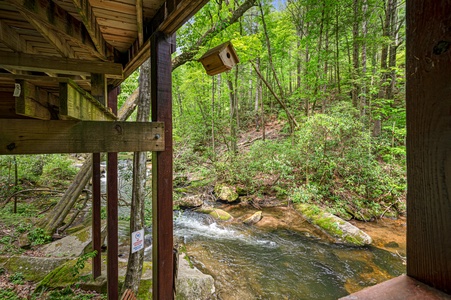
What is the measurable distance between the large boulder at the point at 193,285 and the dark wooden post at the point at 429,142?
4.09 m

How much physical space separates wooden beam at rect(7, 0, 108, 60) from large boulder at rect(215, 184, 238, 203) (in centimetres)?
733

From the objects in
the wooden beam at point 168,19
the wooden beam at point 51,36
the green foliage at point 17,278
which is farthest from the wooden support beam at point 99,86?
the green foliage at point 17,278

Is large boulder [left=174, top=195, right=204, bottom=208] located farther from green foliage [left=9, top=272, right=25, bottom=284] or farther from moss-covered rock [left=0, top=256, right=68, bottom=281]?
green foliage [left=9, top=272, right=25, bottom=284]

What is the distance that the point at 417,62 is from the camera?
0.51m

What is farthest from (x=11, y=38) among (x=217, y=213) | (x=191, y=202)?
(x=191, y=202)

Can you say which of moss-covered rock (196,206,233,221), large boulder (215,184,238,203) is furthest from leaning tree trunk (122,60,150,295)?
large boulder (215,184,238,203)

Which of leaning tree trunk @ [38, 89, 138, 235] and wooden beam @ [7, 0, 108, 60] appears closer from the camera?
wooden beam @ [7, 0, 108, 60]

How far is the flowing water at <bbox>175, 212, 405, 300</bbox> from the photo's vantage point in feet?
14.3

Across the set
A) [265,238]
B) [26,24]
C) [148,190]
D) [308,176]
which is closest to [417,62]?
[26,24]

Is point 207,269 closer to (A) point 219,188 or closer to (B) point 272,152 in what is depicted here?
(A) point 219,188

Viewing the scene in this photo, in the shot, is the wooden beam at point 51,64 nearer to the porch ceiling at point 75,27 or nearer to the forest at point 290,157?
the porch ceiling at point 75,27

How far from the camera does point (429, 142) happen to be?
1.56 feet

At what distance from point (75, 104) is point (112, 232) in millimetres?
2574

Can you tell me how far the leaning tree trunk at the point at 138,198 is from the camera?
3.29 metres
